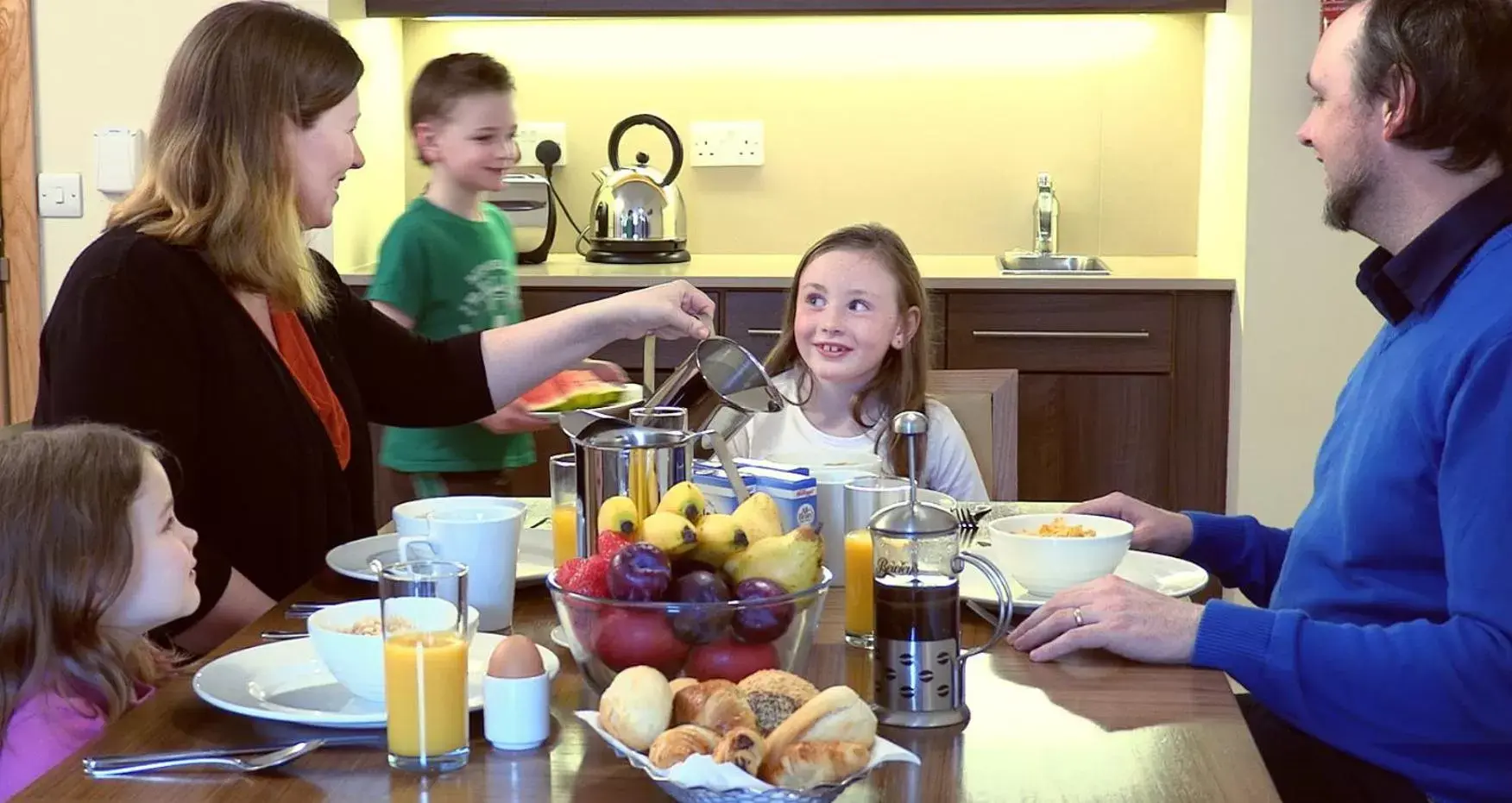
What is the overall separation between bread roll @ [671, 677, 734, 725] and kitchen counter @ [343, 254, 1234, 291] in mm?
2510

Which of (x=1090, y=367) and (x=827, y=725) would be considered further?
(x=1090, y=367)

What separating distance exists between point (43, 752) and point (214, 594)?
1.37 feet

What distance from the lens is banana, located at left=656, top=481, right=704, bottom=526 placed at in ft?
4.37

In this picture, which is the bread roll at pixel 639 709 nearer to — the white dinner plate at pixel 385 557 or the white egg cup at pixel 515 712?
the white egg cup at pixel 515 712

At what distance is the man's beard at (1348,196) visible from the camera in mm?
1716

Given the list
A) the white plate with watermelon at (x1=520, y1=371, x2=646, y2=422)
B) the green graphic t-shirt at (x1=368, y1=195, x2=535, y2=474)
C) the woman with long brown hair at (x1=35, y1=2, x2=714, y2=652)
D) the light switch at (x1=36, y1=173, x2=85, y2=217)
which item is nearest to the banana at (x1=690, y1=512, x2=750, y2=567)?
the woman with long brown hair at (x1=35, y1=2, x2=714, y2=652)

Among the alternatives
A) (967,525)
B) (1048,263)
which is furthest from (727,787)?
(1048,263)

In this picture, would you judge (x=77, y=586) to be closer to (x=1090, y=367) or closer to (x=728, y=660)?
(x=728, y=660)

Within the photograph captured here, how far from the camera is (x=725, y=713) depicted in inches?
42.8

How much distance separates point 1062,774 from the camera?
3.80 feet

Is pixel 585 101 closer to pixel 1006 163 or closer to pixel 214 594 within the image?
pixel 1006 163

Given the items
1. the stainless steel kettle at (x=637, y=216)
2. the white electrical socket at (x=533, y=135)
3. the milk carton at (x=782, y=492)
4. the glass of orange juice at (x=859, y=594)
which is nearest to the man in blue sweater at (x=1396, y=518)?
the glass of orange juice at (x=859, y=594)

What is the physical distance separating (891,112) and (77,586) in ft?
9.97

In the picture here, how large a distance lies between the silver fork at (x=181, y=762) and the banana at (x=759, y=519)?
1.21 ft
